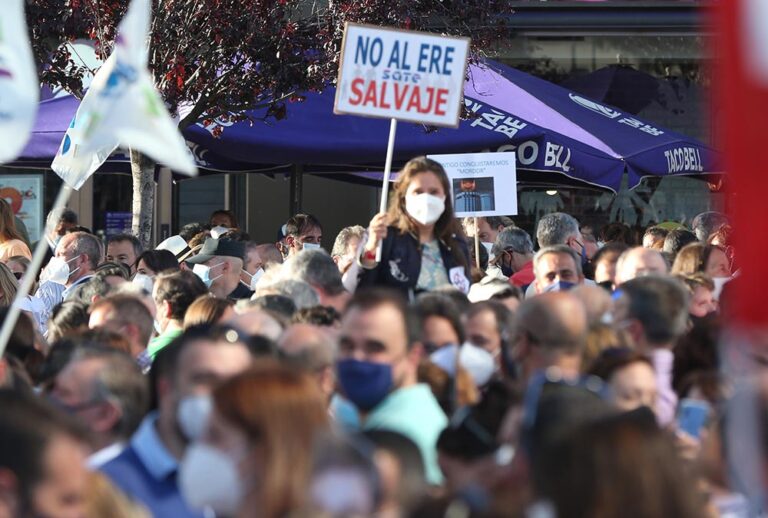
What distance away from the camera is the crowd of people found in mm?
3520

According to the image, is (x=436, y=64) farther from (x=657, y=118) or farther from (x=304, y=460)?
(x=657, y=118)

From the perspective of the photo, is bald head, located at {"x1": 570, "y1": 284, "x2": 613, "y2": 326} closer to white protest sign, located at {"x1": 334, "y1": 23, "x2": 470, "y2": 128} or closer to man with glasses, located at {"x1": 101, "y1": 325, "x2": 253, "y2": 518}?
man with glasses, located at {"x1": 101, "y1": 325, "x2": 253, "y2": 518}

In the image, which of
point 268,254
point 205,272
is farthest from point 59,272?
point 268,254

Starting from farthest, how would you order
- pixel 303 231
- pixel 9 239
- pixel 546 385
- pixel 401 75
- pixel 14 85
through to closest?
pixel 303 231 < pixel 9 239 < pixel 401 75 < pixel 14 85 < pixel 546 385

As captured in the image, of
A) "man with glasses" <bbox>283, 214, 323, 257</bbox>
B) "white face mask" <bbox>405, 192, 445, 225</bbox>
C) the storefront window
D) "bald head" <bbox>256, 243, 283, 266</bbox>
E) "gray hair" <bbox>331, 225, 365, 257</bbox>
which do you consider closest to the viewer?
"white face mask" <bbox>405, 192, 445, 225</bbox>

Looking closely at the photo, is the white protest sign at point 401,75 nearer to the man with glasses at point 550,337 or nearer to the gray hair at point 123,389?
the man with glasses at point 550,337

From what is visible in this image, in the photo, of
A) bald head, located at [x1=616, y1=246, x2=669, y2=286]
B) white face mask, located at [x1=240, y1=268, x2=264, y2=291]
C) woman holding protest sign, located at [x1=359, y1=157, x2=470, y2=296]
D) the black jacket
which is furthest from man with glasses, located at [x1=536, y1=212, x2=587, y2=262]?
the black jacket

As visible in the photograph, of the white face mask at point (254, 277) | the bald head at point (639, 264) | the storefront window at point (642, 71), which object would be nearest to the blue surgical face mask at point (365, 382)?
the bald head at point (639, 264)

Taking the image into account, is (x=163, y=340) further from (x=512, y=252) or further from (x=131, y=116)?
(x=512, y=252)

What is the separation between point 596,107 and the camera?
16.1m

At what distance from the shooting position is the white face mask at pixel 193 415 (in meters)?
4.45

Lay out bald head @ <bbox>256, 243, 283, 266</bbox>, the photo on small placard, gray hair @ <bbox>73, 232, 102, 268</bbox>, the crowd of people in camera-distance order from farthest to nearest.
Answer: bald head @ <bbox>256, 243, 283, 266</bbox> → the photo on small placard → gray hair @ <bbox>73, 232, 102, 268</bbox> → the crowd of people

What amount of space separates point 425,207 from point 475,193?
3936 mm

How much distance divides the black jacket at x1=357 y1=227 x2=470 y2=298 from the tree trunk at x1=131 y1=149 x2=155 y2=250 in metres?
5.33
